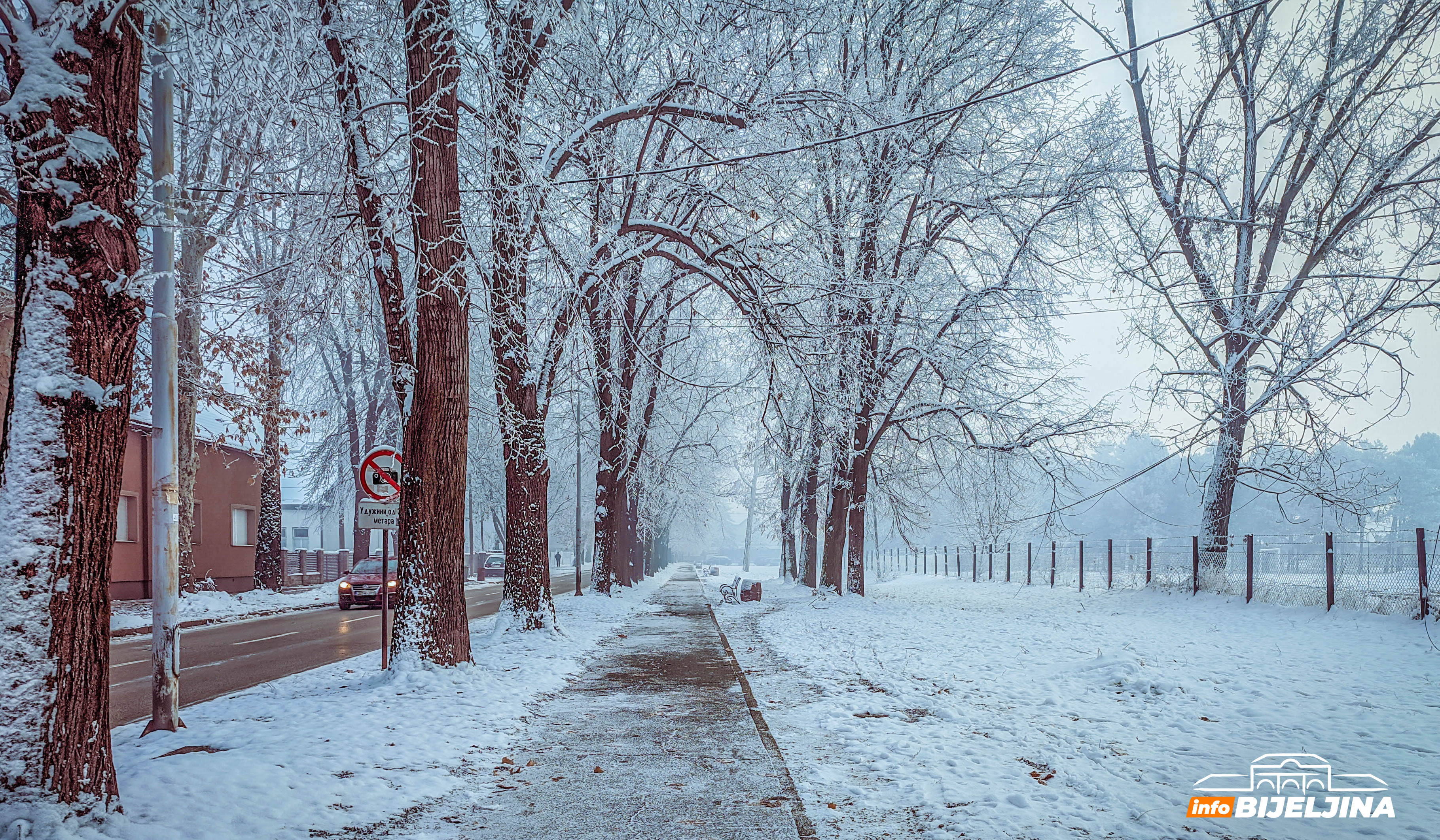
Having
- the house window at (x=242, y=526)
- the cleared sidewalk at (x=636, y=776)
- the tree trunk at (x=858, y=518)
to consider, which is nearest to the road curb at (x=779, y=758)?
the cleared sidewalk at (x=636, y=776)

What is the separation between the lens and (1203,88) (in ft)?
64.7

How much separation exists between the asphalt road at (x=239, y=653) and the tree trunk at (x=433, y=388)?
7.21 feet

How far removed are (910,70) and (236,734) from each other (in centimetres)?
1635

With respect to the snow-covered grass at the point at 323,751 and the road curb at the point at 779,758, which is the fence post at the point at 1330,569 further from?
the snow-covered grass at the point at 323,751

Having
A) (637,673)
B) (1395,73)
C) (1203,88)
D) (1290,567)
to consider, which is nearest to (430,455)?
(637,673)

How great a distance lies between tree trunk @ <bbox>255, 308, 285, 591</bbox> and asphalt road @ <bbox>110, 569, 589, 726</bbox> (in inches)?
193

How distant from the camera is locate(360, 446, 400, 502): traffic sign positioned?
1018 cm

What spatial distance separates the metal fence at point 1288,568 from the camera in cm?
1333

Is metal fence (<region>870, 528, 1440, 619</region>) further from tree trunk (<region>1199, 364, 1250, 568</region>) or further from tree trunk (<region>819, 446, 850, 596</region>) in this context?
tree trunk (<region>819, 446, 850, 596</region>)

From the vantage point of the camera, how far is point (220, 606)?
21.4 m

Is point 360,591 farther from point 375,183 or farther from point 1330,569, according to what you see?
point 1330,569

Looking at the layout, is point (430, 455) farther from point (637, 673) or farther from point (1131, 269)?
point (1131, 269)

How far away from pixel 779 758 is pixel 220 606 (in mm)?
20209

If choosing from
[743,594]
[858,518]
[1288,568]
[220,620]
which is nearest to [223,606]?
[220,620]
